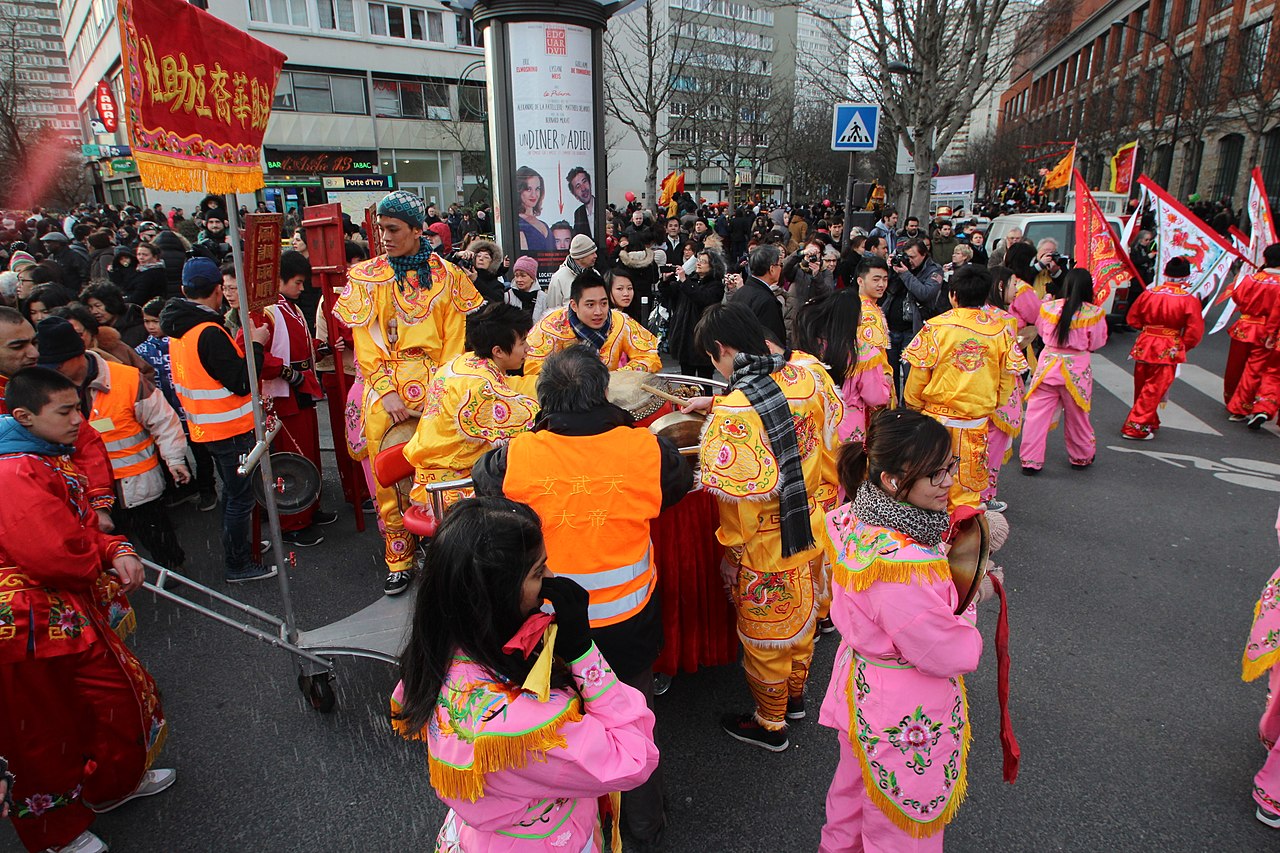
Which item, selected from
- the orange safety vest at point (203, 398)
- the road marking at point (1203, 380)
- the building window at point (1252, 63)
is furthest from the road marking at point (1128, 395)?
the building window at point (1252, 63)

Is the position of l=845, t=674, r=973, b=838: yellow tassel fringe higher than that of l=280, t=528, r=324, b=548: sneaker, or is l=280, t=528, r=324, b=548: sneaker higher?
l=845, t=674, r=973, b=838: yellow tassel fringe

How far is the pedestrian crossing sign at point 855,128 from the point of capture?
26.7 ft

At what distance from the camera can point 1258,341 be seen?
22.9ft

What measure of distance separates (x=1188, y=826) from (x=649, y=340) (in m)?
3.36

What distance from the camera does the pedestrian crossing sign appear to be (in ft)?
26.7

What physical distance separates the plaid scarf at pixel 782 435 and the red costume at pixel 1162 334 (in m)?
5.55

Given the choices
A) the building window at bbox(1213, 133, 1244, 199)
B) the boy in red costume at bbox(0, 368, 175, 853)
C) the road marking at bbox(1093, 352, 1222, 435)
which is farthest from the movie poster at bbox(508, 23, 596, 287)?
the building window at bbox(1213, 133, 1244, 199)

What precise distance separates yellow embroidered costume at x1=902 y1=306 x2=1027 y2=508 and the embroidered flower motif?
14.6 ft

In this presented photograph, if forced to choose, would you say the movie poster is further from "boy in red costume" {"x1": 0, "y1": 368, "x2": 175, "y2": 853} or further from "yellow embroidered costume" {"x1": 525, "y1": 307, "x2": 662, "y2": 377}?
"boy in red costume" {"x1": 0, "y1": 368, "x2": 175, "y2": 853}

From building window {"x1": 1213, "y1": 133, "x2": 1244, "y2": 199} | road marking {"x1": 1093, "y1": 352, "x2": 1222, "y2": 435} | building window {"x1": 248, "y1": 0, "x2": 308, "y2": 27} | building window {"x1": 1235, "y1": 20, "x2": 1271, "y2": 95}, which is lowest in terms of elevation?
road marking {"x1": 1093, "y1": 352, "x2": 1222, "y2": 435}

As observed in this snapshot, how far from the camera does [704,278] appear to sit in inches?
308

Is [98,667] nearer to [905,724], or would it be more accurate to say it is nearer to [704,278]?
[905,724]

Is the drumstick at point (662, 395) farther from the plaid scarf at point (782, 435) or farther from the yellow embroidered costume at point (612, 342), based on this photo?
the yellow embroidered costume at point (612, 342)

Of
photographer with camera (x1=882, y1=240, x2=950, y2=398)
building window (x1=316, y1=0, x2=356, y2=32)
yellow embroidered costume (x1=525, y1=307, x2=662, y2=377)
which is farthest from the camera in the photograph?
building window (x1=316, y1=0, x2=356, y2=32)
